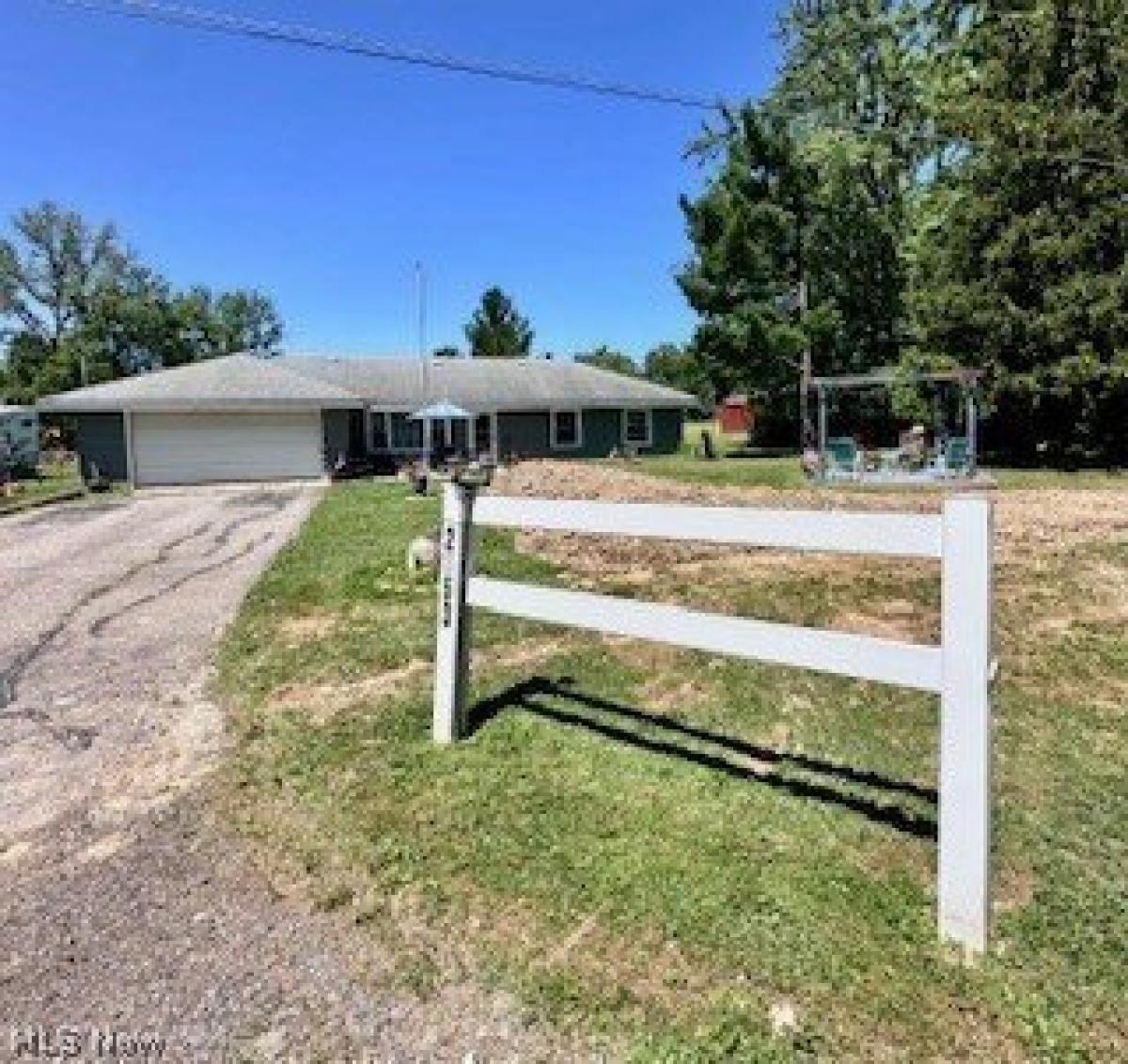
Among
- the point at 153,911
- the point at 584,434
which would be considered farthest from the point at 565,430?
the point at 153,911

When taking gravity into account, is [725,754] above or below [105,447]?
below

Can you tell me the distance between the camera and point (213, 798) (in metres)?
4.04

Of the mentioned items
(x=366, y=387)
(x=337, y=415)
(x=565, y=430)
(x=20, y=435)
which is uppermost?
(x=366, y=387)

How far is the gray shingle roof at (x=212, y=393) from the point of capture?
2481 centimetres

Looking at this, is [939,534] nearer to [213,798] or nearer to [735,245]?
[213,798]

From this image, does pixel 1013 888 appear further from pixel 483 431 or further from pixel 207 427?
pixel 483 431

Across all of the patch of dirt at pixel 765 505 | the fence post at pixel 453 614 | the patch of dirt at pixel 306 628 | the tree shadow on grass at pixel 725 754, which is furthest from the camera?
the patch of dirt at pixel 765 505

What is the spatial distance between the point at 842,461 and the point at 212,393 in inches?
616

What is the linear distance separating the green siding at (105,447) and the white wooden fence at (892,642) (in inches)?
934

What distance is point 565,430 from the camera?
31.7 meters

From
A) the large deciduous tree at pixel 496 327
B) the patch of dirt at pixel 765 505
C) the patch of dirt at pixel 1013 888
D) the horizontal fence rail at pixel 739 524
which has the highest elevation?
the large deciduous tree at pixel 496 327

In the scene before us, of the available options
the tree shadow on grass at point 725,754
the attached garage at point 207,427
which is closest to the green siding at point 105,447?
the attached garage at point 207,427

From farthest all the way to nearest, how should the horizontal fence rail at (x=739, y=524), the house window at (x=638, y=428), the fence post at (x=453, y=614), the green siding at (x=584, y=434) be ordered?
the house window at (x=638, y=428) < the green siding at (x=584, y=434) < the fence post at (x=453, y=614) < the horizontal fence rail at (x=739, y=524)

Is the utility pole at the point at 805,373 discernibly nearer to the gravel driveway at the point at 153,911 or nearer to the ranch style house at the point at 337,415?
the ranch style house at the point at 337,415
